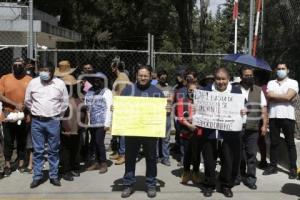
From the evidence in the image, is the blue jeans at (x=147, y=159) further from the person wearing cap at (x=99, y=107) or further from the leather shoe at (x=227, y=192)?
the person wearing cap at (x=99, y=107)

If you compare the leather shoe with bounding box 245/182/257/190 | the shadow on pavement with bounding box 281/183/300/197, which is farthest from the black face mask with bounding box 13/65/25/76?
the shadow on pavement with bounding box 281/183/300/197

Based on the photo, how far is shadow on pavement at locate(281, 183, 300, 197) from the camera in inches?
322

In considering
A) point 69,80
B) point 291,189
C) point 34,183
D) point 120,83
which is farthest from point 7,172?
point 291,189

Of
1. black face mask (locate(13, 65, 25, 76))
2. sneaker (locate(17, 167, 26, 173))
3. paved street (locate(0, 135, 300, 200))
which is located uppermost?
black face mask (locate(13, 65, 25, 76))

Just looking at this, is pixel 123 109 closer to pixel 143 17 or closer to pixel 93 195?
pixel 93 195

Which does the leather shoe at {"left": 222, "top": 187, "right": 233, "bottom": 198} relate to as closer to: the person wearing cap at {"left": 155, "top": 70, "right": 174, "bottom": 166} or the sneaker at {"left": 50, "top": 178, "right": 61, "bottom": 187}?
the person wearing cap at {"left": 155, "top": 70, "right": 174, "bottom": 166}

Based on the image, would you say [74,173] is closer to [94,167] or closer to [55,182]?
[94,167]

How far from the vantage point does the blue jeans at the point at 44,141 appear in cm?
826

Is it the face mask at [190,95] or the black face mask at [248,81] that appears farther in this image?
the face mask at [190,95]

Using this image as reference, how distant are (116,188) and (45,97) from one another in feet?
5.74

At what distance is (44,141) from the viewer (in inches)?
331

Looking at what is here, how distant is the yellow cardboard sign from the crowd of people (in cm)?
12

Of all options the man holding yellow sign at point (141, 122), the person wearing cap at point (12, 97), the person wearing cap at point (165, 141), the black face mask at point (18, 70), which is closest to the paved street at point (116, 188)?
the man holding yellow sign at point (141, 122)

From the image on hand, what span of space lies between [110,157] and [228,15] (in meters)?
55.2
